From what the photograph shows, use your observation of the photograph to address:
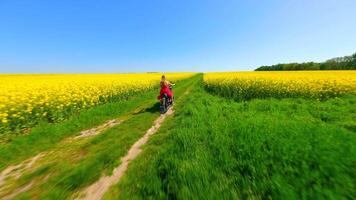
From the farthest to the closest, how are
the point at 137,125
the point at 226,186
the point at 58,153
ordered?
the point at 137,125
the point at 58,153
the point at 226,186

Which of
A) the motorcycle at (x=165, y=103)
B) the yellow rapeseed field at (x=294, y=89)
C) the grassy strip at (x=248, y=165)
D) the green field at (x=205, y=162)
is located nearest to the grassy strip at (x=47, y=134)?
the green field at (x=205, y=162)

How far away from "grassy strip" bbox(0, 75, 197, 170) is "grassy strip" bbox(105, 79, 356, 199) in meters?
3.91

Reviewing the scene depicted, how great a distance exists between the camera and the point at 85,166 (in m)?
5.32

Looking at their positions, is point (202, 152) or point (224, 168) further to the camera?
point (202, 152)

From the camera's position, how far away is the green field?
3689 millimetres

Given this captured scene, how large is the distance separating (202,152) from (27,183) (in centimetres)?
423

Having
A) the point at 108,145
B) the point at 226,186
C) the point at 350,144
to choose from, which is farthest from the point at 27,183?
the point at 350,144

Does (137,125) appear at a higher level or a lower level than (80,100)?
lower

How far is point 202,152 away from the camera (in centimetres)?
535

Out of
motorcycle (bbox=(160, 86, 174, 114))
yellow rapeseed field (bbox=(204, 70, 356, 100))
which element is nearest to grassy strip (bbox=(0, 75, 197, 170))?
motorcycle (bbox=(160, 86, 174, 114))

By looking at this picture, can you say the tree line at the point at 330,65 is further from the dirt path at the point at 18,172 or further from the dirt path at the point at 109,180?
the dirt path at the point at 18,172

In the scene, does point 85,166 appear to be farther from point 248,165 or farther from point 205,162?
point 248,165

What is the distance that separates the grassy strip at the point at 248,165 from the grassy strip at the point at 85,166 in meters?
0.76

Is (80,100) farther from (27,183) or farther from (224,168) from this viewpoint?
(224,168)
